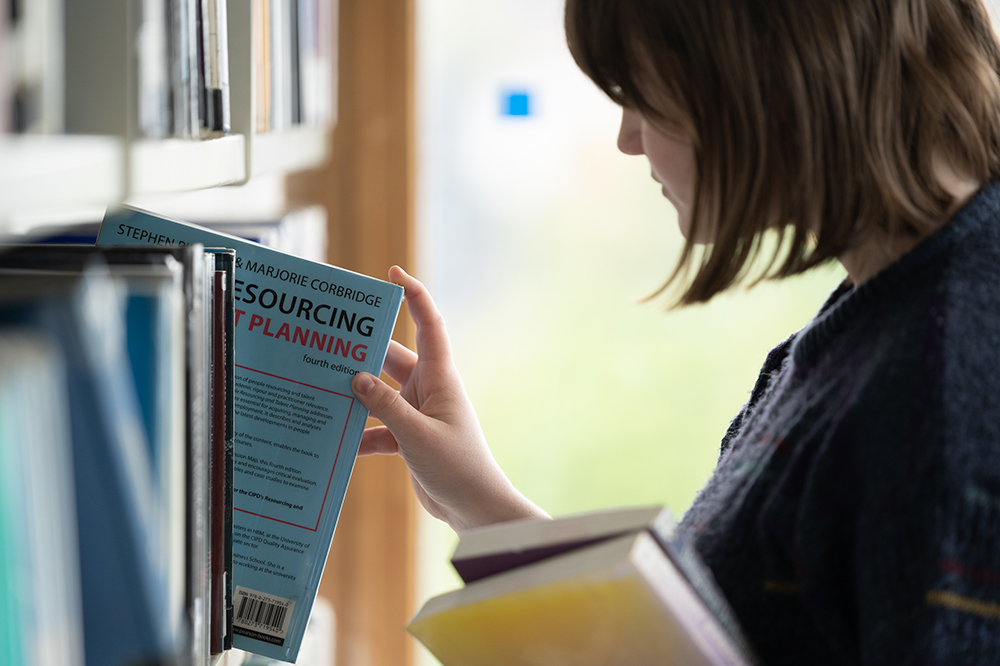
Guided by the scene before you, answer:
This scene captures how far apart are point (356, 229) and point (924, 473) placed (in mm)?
1578

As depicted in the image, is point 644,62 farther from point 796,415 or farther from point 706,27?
point 796,415

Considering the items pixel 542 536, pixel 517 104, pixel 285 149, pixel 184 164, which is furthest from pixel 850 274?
pixel 517 104

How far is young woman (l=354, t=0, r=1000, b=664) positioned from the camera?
46 centimetres

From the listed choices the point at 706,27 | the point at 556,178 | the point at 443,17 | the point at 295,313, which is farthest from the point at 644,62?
the point at 443,17

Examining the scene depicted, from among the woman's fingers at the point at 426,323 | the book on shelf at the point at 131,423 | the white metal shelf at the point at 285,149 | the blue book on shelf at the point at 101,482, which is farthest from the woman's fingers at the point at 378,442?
the blue book on shelf at the point at 101,482

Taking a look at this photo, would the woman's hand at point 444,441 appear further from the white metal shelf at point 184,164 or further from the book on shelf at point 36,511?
the book on shelf at point 36,511

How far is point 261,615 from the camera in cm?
61

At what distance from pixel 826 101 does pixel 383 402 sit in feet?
1.32

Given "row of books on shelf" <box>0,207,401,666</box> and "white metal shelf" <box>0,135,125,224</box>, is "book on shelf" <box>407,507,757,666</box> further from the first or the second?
"white metal shelf" <box>0,135,125,224</box>

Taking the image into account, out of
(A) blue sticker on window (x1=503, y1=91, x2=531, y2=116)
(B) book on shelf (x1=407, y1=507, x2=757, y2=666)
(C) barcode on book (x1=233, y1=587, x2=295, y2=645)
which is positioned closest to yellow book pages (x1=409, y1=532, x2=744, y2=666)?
(B) book on shelf (x1=407, y1=507, x2=757, y2=666)

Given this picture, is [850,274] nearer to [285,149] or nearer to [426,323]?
[426,323]

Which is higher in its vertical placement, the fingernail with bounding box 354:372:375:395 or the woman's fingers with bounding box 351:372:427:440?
the fingernail with bounding box 354:372:375:395

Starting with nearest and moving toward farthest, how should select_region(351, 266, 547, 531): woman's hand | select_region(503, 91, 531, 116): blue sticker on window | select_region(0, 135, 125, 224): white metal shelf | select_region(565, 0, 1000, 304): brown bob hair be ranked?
select_region(0, 135, 125, 224): white metal shelf, select_region(565, 0, 1000, 304): brown bob hair, select_region(351, 266, 547, 531): woman's hand, select_region(503, 91, 531, 116): blue sticker on window

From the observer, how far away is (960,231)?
1.80ft
